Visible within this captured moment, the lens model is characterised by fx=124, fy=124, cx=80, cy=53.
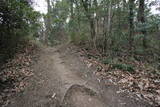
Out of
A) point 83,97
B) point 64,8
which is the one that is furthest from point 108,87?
point 64,8

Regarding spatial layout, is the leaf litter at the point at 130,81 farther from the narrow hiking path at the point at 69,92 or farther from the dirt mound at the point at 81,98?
the dirt mound at the point at 81,98

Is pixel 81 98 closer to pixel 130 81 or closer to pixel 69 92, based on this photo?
pixel 69 92

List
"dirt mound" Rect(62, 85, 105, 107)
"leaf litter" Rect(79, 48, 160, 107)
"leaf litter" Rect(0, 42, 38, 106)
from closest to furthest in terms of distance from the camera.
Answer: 1. "dirt mound" Rect(62, 85, 105, 107)
2. "leaf litter" Rect(79, 48, 160, 107)
3. "leaf litter" Rect(0, 42, 38, 106)

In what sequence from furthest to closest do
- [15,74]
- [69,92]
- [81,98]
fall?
[15,74] < [69,92] < [81,98]

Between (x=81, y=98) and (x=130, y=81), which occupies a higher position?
(x=130, y=81)

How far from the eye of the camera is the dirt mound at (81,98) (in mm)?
3467

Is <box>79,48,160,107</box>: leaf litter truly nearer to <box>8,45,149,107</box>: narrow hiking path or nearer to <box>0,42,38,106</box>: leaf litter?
<box>8,45,149,107</box>: narrow hiking path

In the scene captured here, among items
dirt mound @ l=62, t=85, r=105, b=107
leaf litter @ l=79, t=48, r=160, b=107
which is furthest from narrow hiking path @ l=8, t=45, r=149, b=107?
leaf litter @ l=79, t=48, r=160, b=107

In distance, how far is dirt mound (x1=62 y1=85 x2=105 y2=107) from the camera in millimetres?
3467

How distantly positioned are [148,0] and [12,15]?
8811 millimetres

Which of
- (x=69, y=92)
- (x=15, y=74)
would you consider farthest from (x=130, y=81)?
(x=15, y=74)

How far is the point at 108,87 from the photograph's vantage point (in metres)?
4.36

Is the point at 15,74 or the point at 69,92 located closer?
the point at 69,92

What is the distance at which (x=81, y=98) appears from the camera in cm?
370
